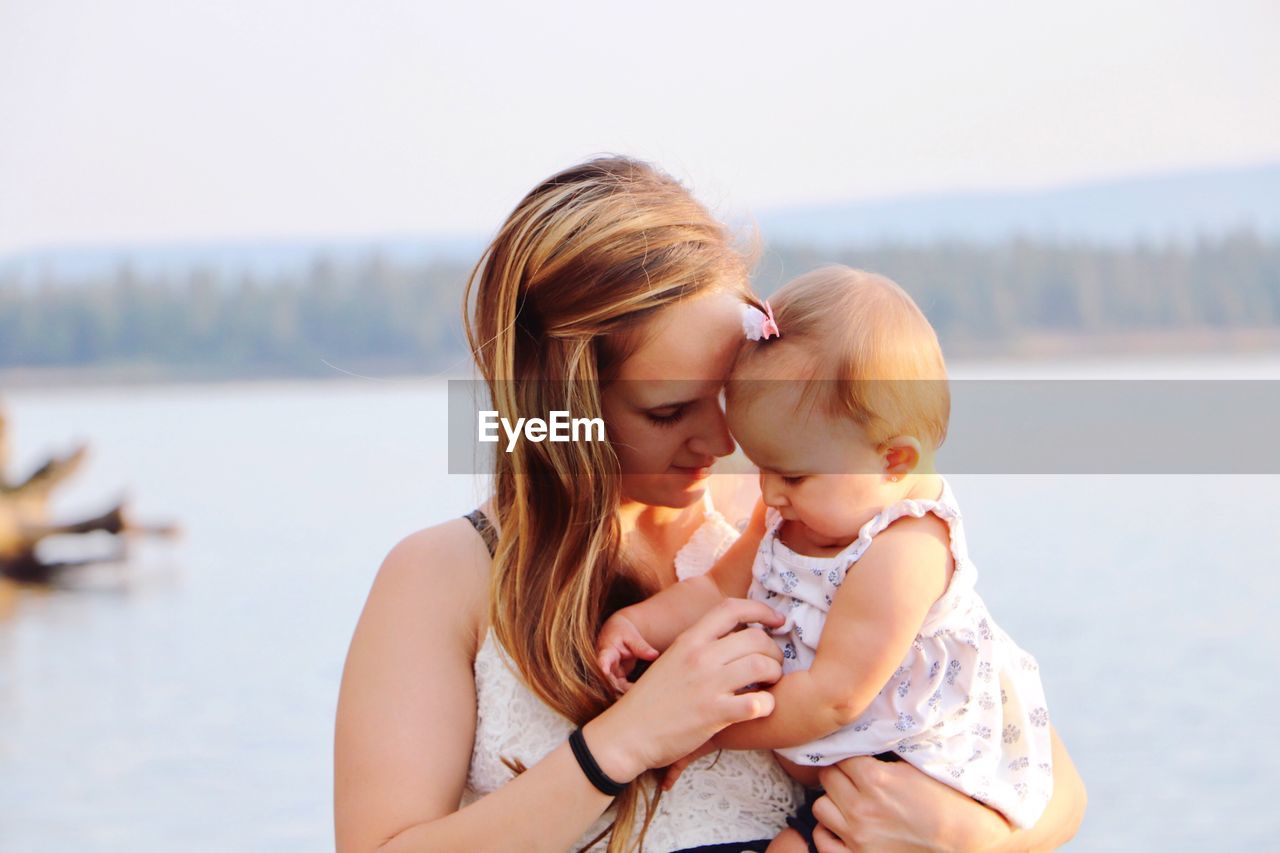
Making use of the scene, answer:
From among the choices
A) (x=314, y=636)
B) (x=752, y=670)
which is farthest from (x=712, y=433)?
(x=314, y=636)

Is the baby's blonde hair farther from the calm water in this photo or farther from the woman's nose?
the calm water

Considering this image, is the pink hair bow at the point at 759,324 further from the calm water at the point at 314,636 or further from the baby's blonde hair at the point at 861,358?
the calm water at the point at 314,636

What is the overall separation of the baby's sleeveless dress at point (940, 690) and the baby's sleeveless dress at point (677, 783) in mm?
56

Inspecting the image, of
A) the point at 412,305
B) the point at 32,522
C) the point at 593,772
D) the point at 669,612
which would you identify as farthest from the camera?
the point at 412,305

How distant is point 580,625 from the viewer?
131 centimetres

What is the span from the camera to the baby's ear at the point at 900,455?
1.26m

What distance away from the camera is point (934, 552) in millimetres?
1232

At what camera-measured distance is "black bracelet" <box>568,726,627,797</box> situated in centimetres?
116

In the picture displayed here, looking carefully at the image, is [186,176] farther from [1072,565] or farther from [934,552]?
[934,552]

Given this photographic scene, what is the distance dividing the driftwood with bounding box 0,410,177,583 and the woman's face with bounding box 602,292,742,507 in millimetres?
8260

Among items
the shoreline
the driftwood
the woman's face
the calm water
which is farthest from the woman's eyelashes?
the driftwood

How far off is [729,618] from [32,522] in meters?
8.88

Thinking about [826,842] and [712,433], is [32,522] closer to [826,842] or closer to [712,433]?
[712,433]

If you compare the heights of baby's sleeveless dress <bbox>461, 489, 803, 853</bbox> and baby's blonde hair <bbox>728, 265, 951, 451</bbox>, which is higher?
baby's blonde hair <bbox>728, 265, 951, 451</bbox>
